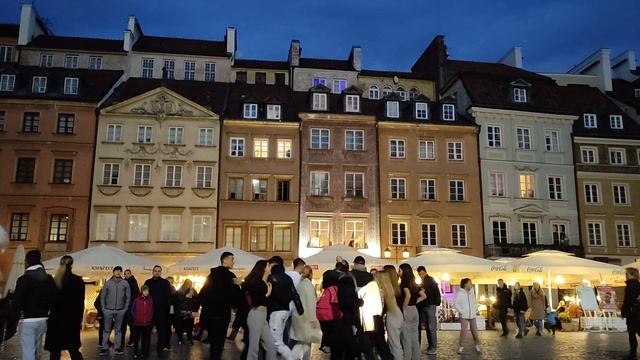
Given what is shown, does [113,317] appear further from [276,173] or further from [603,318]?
[276,173]

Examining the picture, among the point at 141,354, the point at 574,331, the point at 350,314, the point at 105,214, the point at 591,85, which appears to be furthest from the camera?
the point at 591,85

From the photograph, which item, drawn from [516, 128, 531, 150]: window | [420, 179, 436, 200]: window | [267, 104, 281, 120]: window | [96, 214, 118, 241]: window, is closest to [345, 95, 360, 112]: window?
[267, 104, 281, 120]: window

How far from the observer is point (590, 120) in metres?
40.1

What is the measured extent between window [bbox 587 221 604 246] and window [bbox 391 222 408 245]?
11.4 meters

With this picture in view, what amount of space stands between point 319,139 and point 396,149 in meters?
4.57

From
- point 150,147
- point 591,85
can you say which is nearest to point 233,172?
point 150,147

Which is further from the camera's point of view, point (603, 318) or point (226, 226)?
point (226, 226)

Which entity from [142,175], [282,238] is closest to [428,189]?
[282,238]

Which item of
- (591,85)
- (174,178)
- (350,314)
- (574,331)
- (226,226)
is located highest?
(591,85)

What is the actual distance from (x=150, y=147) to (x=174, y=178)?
7.15 ft

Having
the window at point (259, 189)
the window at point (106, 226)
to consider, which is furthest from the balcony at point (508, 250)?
the window at point (106, 226)

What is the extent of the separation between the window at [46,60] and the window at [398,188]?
2443 cm

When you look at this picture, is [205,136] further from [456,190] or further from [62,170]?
[456,190]

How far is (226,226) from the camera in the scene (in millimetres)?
33938
